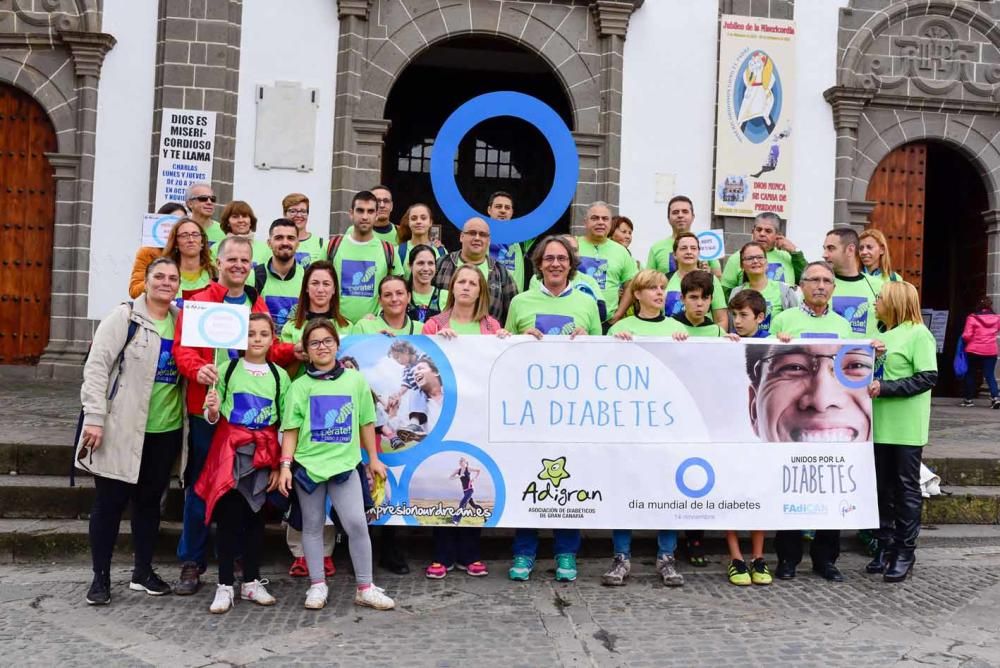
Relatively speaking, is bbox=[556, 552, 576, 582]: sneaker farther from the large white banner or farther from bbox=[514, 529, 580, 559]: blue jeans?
the large white banner

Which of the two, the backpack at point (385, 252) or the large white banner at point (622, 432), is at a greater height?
the backpack at point (385, 252)

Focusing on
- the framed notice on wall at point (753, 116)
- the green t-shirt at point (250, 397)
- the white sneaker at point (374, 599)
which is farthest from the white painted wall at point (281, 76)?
the white sneaker at point (374, 599)

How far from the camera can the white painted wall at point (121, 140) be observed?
11.2 metres

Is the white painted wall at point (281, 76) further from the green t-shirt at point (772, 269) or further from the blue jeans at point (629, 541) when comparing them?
the blue jeans at point (629, 541)

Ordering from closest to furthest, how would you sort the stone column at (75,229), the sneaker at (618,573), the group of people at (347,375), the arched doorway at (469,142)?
the group of people at (347,375), the sneaker at (618,573), the stone column at (75,229), the arched doorway at (469,142)

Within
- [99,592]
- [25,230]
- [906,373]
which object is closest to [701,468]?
[906,373]

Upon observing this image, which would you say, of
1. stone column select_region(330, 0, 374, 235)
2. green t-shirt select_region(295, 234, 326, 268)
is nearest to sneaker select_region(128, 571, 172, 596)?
green t-shirt select_region(295, 234, 326, 268)

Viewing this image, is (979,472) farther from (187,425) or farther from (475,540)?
(187,425)

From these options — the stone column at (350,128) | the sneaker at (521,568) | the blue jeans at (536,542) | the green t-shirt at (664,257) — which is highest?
the stone column at (350,128)

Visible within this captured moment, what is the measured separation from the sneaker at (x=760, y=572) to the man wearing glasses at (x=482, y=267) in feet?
7.47

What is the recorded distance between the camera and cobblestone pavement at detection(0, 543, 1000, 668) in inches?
157

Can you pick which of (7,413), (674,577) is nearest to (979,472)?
(674,577)

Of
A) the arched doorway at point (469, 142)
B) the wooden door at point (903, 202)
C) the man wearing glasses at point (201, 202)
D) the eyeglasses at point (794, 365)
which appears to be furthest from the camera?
the arched doorway at point (469, 142)

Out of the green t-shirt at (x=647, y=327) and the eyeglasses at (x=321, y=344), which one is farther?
the green t-shirt at (x=647, y=327)
